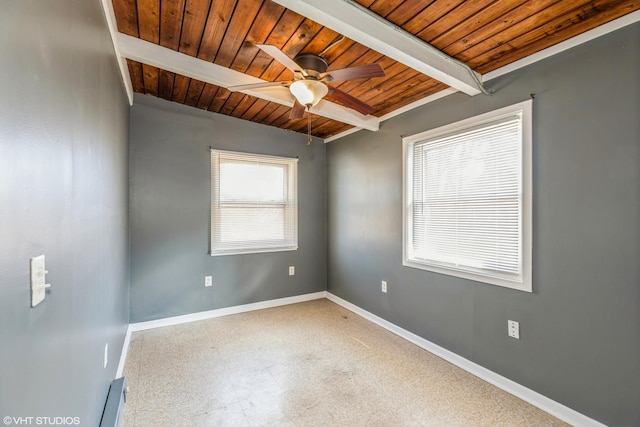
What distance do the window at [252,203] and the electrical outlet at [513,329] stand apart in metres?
2.68

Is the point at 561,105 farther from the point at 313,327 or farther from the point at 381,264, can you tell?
the point at 313,327

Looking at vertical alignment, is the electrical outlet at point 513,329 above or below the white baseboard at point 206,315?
above

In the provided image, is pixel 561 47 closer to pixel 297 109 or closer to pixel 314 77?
pixel 314 77

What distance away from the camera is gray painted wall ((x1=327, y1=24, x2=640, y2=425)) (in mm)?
1636

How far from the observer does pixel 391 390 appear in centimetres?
215

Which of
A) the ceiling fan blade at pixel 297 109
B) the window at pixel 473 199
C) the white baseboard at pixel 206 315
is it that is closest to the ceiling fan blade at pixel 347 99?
the ceiling fan blade at pixel 297 109

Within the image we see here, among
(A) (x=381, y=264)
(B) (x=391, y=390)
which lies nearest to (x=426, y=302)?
(A) (x=381, y=264)

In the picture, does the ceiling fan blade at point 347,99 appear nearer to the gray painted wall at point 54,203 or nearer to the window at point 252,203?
the gray painted wall at point 54,203

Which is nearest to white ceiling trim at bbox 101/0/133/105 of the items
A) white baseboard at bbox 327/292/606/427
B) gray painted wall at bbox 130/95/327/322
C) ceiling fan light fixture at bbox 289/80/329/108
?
gray painted wall at bbox 130/95/327/322

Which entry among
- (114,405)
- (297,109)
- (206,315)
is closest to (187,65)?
(297,109)

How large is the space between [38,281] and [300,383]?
6.35ft

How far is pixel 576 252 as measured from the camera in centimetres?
183

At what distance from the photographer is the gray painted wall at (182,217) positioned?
10.4ft

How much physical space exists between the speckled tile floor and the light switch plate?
1481 millimetres
